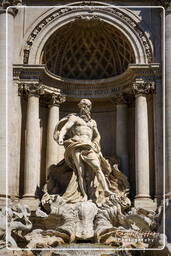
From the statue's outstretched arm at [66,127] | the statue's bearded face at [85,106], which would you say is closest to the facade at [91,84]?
the statue's outstretched arm at [66,127]

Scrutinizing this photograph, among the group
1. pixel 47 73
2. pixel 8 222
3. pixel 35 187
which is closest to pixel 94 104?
pixel 47 73

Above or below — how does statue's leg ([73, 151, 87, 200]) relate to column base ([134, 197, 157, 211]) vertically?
above

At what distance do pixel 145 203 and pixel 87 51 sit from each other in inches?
265

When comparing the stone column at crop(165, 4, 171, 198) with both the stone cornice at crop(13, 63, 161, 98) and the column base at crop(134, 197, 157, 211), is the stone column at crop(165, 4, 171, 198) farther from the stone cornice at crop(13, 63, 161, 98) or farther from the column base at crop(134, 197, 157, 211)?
the column base at crop(134, 197, 157, 211)

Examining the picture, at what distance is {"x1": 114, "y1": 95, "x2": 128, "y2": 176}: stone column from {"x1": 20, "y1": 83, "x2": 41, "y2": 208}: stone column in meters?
3.01

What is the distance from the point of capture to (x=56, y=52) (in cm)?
2583

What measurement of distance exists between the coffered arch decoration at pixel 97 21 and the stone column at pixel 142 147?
111 cm

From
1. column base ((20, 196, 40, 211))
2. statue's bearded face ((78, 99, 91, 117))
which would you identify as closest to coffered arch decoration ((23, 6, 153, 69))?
statue's bearded face ((78, 99, 91, 117))

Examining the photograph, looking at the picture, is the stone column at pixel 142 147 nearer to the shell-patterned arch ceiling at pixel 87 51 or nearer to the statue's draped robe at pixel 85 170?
the statue's draped robe at pixel 85 170

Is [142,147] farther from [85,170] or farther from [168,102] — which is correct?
[85,170]

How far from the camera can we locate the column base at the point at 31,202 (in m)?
23.5

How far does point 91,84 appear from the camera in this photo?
85.5ft

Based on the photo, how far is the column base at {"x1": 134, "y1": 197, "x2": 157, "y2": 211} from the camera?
23.1 meters

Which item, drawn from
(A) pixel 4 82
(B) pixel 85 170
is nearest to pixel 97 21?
(A) pixel 4 82
